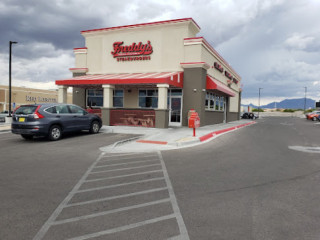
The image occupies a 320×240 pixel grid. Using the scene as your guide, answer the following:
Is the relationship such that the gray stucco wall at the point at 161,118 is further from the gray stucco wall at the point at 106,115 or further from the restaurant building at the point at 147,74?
the gray stucco wall at the point at 106,115

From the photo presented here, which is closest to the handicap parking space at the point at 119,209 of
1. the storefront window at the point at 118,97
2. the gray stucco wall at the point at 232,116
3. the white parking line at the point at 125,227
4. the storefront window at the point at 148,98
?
the white parking line at the point at 125,227

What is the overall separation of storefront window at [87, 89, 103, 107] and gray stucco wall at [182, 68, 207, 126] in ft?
25.1

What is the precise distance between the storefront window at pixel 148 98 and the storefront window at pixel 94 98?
405 centimetres

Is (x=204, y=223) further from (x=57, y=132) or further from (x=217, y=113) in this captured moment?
(x=217, y=113)

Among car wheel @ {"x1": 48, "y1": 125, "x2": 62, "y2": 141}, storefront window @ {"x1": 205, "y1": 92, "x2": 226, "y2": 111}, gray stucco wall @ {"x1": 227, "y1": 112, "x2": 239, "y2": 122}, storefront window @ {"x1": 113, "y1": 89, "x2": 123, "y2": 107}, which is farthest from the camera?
gray stucco wall @ {"x1": 227, "y1": 112, "x2": 239, "y2": 122}

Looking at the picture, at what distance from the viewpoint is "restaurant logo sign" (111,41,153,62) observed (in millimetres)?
19270

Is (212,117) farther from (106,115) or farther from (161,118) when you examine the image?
(106,115)

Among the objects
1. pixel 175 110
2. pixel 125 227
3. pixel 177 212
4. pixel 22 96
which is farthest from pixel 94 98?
pixel 22 96

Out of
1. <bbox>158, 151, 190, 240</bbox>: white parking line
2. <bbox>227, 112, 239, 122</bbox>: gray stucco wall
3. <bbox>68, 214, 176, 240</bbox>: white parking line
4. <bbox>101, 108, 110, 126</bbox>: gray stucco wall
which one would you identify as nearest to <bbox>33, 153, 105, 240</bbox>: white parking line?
<bbox>68, 214, 176, 240</bbox>: white parking line

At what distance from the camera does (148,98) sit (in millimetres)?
19359

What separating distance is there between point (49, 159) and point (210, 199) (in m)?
5.26

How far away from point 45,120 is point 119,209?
8163 mm

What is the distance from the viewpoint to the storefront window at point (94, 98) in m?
21.4

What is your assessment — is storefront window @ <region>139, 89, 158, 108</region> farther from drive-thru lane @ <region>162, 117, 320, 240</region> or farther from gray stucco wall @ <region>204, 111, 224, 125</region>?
drive-thru lane @ <region>162, 117, 320, 240</region>
